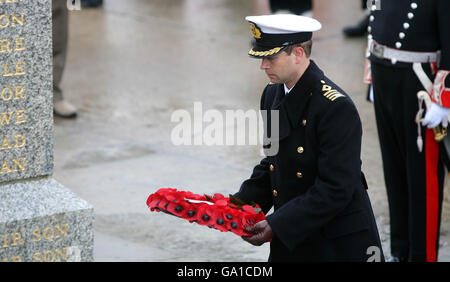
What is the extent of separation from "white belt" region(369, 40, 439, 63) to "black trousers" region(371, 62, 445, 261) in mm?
45

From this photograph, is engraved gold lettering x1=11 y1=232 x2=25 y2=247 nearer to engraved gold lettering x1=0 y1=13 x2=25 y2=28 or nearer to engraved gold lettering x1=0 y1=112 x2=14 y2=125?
engraved gold lettering x1=0 y1=112 x2=14 y2=125

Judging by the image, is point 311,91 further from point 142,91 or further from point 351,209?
point 142,91

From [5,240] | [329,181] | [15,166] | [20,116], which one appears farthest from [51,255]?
[329,181]

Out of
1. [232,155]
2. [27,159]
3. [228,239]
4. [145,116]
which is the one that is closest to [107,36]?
[145,116]

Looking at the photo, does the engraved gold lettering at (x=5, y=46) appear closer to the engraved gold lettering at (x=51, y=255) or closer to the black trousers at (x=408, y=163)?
the engraved gold lettering at (x=51, y=255)

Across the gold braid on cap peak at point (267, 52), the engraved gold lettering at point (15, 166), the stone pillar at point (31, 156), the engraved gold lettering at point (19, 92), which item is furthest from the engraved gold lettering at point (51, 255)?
the gold braid on cap peak at point (267, 52)

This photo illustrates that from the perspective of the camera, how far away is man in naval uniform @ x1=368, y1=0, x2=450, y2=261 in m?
5.36

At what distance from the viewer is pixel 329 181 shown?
3824mm

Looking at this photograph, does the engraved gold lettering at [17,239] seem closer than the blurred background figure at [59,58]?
Yes

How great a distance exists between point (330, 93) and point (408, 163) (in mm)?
1795

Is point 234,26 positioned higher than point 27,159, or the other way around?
point 27,159

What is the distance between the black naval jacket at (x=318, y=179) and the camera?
3824 millimetres

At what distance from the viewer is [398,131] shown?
5.62 m
